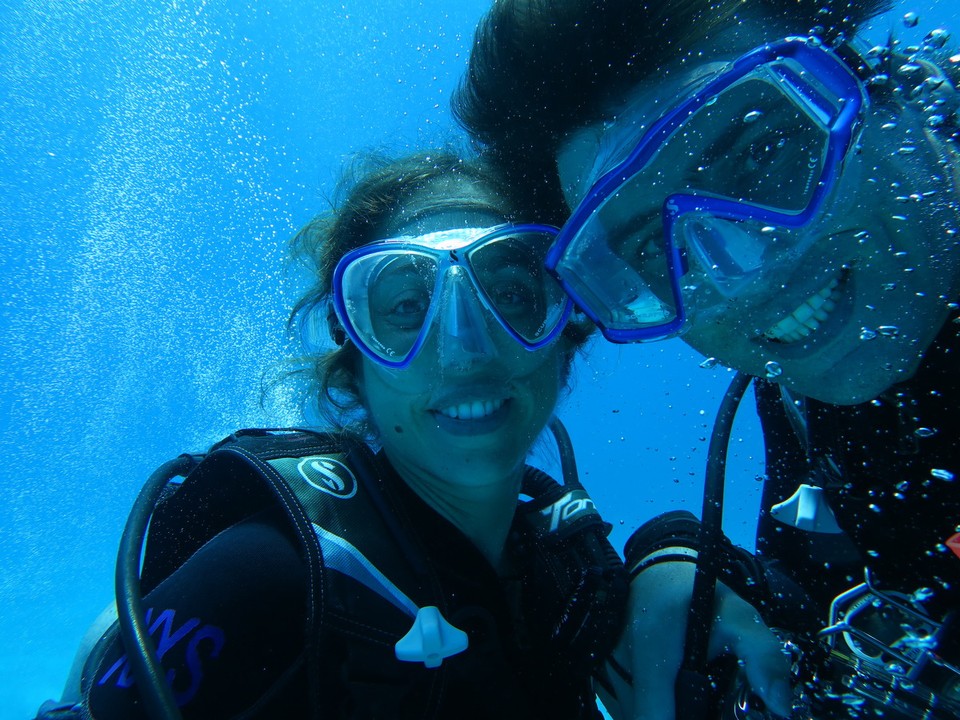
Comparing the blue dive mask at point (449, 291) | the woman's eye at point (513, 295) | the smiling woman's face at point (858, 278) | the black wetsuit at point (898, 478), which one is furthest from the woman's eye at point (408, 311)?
the black wetsuit at point (898, 478)

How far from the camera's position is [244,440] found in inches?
87.1

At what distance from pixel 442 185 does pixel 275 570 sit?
1.91 m

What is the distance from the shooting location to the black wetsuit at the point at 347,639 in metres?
1.56

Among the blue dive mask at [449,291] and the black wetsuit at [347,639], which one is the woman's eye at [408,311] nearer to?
the blue dive mask at [449,291]

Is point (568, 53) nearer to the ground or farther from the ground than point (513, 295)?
farther from the ground

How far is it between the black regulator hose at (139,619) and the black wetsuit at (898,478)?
7.70ft

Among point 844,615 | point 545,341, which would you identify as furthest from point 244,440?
point 844,615

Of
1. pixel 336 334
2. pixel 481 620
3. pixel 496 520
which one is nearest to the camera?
pixel 481 620

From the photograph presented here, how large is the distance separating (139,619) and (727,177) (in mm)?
2389

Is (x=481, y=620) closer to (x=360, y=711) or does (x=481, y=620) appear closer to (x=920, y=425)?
(x=360, y=711)

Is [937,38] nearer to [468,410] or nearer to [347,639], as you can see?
[468,410]

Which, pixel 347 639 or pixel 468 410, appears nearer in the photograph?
pixel 347 639

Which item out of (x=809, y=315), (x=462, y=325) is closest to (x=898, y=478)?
(x=809, y=315)

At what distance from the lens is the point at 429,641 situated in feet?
5.92
